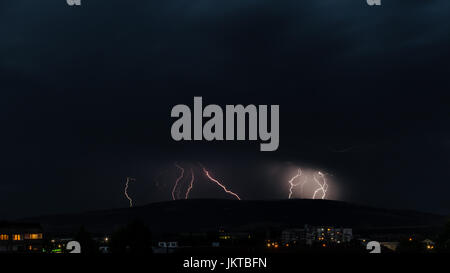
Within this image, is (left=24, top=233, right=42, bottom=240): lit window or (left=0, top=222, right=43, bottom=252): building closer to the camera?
(left=0, top=222, right=43, bottom=252): building

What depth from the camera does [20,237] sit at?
12419 centimetres

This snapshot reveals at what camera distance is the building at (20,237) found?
122000mm

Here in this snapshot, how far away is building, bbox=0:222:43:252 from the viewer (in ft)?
400

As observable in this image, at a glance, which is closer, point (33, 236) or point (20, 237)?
point (20, 237)

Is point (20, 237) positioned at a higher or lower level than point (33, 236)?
higher

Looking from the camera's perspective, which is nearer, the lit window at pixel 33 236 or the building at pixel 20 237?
the building at pixel 20 237
